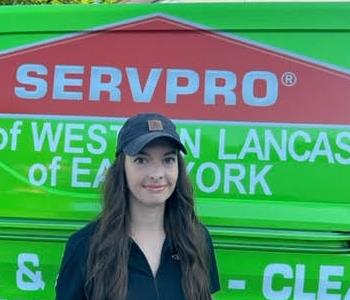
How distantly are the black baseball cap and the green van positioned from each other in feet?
1.76

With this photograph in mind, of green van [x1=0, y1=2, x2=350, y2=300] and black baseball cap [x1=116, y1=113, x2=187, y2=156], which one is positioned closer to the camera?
black baseball cap [x1=116, y1=113, x2=187, y2=156]

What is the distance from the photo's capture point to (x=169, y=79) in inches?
92.8

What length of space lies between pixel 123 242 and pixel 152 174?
0.22m

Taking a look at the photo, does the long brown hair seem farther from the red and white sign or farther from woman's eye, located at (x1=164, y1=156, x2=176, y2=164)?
the red and white sign

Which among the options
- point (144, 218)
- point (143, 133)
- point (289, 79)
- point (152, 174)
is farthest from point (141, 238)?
point (289, 79)

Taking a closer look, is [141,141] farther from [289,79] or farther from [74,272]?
[289,79]

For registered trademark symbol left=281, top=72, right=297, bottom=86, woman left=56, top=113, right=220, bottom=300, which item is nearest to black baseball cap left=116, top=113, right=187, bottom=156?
woman left=56, top=113, right=220, bottom=300

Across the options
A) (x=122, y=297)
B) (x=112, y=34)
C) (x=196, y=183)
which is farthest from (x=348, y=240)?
(x=112, y=34)

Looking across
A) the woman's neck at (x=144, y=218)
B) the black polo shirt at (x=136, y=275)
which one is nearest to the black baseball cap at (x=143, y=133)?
the woman's neck at (x=144, y=218)

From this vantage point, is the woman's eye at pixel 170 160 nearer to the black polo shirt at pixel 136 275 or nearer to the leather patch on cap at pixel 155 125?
the leather patch on cap at pixel 155 125

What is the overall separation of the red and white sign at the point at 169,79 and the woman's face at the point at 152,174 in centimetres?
59

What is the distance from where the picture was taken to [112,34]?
238 centimetres

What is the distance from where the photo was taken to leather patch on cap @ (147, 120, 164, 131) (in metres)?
1.75

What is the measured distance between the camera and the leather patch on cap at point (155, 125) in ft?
5.74
